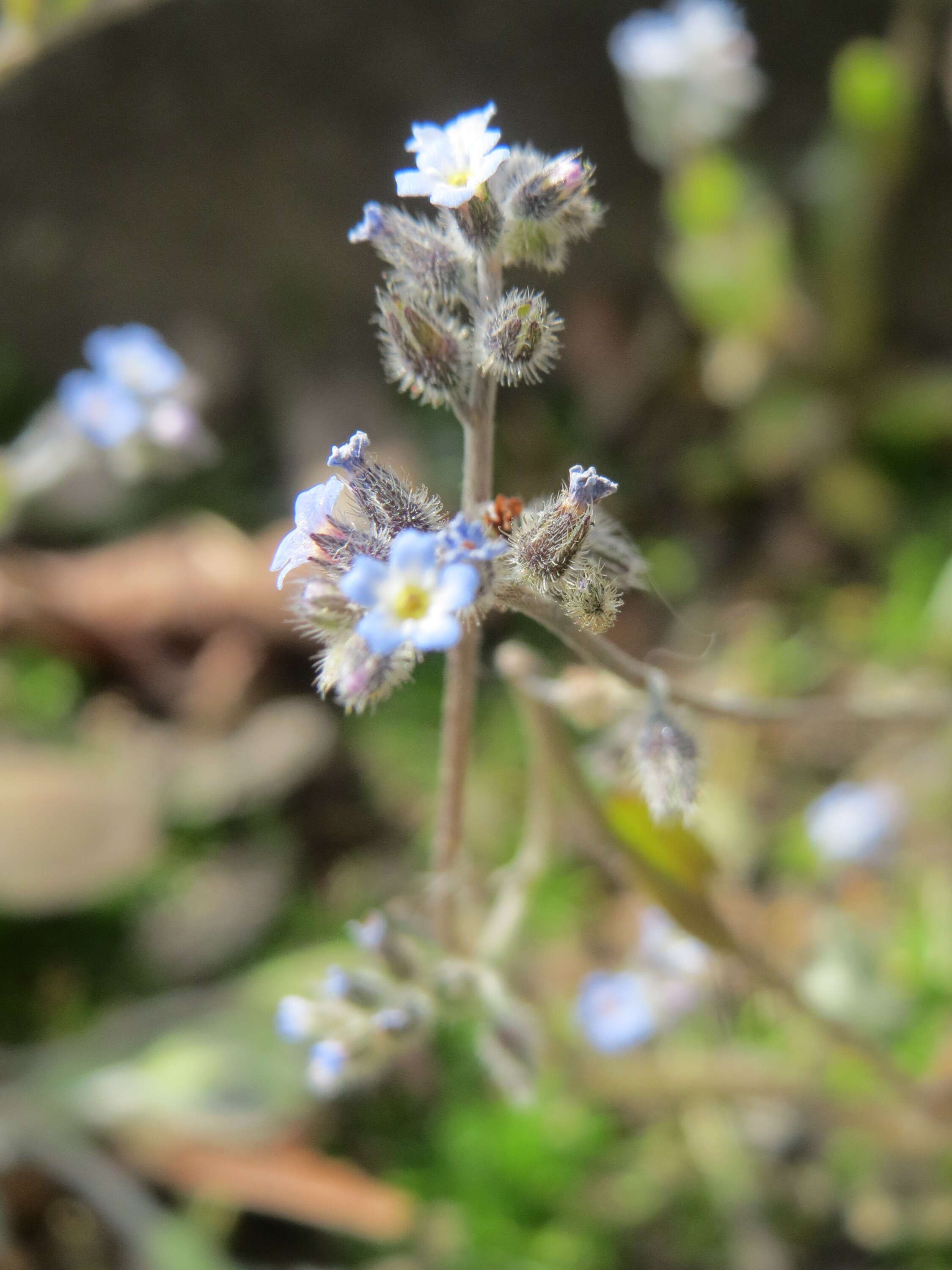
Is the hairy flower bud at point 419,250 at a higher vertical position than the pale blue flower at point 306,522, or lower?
higher

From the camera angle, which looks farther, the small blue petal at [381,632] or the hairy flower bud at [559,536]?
the hairy flower bud at [559,536]

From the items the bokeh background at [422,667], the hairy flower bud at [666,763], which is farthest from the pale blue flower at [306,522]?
the bokeh background at [422,667]

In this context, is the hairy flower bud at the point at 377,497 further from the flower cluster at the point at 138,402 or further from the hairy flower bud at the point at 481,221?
the flower cluster at the point at 138,402

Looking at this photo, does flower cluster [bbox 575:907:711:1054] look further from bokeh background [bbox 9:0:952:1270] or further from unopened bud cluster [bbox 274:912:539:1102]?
unopened bud cluster [bbox 274:912:539:1102]

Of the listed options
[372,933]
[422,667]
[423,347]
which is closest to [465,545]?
[423,347]

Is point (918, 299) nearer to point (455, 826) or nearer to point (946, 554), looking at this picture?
point (946, 554)

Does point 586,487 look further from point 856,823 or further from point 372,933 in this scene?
point 856,823
